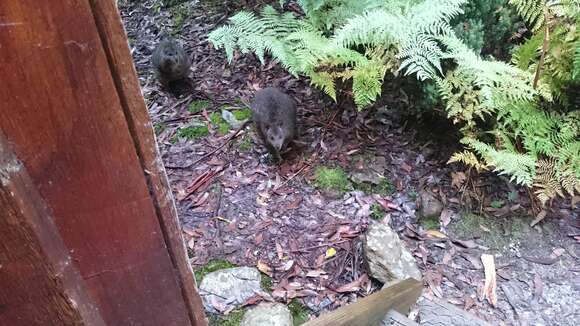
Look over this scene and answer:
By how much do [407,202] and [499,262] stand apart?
2.66ft

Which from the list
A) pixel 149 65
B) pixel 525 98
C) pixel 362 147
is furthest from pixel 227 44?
pixel 525 98

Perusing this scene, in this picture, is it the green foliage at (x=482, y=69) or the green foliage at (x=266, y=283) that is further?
the green foliage at (x=482, y=69)

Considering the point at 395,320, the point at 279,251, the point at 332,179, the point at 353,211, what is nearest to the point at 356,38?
the point at 332,179

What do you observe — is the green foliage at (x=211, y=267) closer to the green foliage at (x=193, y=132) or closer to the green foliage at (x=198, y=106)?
the green foliage at (x=193, y=132)

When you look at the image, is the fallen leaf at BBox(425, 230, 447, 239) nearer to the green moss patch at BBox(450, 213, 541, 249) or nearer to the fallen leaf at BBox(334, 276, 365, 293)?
the green moss patch at BBox(450, 213, 541, 249)

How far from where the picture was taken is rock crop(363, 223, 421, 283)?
3371 millimetres

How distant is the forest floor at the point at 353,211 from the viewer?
3451mm

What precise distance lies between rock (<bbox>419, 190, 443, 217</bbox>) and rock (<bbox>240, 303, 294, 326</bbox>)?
1437mm

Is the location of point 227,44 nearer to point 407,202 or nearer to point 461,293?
point 407,202

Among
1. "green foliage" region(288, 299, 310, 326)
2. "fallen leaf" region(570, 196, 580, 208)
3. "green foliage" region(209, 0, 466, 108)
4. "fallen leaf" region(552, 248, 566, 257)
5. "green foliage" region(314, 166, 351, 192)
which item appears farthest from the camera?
"green foliage" region(314, 166, 351, 192)

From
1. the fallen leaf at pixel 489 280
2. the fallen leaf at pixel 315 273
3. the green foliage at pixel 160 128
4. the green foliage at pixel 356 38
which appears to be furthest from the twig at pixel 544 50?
the green foliage at pixel 160 128

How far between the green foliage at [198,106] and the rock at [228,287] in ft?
6.91

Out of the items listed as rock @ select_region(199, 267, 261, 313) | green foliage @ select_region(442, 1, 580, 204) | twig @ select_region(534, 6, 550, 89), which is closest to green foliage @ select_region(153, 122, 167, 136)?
rock @ select_region(199, 267, 261, 313)

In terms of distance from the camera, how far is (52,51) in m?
0.66
